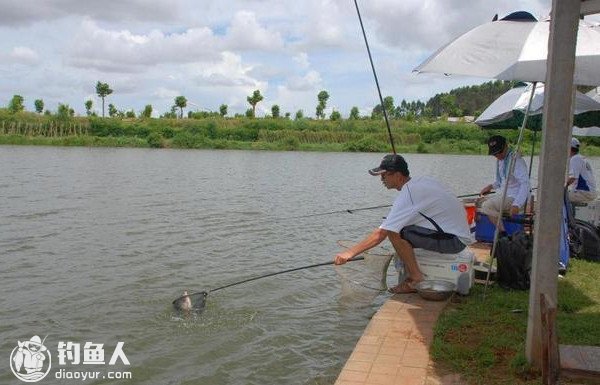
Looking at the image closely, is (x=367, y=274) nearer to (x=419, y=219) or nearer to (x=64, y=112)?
(x=419, y=219)

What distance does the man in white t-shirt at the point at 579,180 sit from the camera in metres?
7.41

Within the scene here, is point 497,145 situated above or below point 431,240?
above

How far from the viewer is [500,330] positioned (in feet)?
13.4

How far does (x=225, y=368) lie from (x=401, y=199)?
200cm

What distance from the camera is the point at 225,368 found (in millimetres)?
4398

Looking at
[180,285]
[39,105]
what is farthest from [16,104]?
[180,285]

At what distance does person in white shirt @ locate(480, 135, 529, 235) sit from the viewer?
20.0 ft

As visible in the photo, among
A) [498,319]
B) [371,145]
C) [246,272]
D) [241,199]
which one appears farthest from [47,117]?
[498,319]

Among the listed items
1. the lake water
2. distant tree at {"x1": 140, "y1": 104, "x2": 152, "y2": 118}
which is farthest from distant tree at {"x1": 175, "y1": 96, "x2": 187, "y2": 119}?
the lake water

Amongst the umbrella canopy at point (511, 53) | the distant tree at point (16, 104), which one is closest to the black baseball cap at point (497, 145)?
the umbrella canopy at point (511, 53)

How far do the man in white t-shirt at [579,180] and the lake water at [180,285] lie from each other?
11.1ft

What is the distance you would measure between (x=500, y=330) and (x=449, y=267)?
0.91 meters

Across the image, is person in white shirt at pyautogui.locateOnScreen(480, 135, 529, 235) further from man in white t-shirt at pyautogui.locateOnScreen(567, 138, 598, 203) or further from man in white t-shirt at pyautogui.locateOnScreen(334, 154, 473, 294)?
man in white t-shirt at pyautogui.locateOnScreen(567, 138, 598, 203)

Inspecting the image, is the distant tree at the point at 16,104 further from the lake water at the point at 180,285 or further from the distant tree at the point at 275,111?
the lake water at the point at 180,285
